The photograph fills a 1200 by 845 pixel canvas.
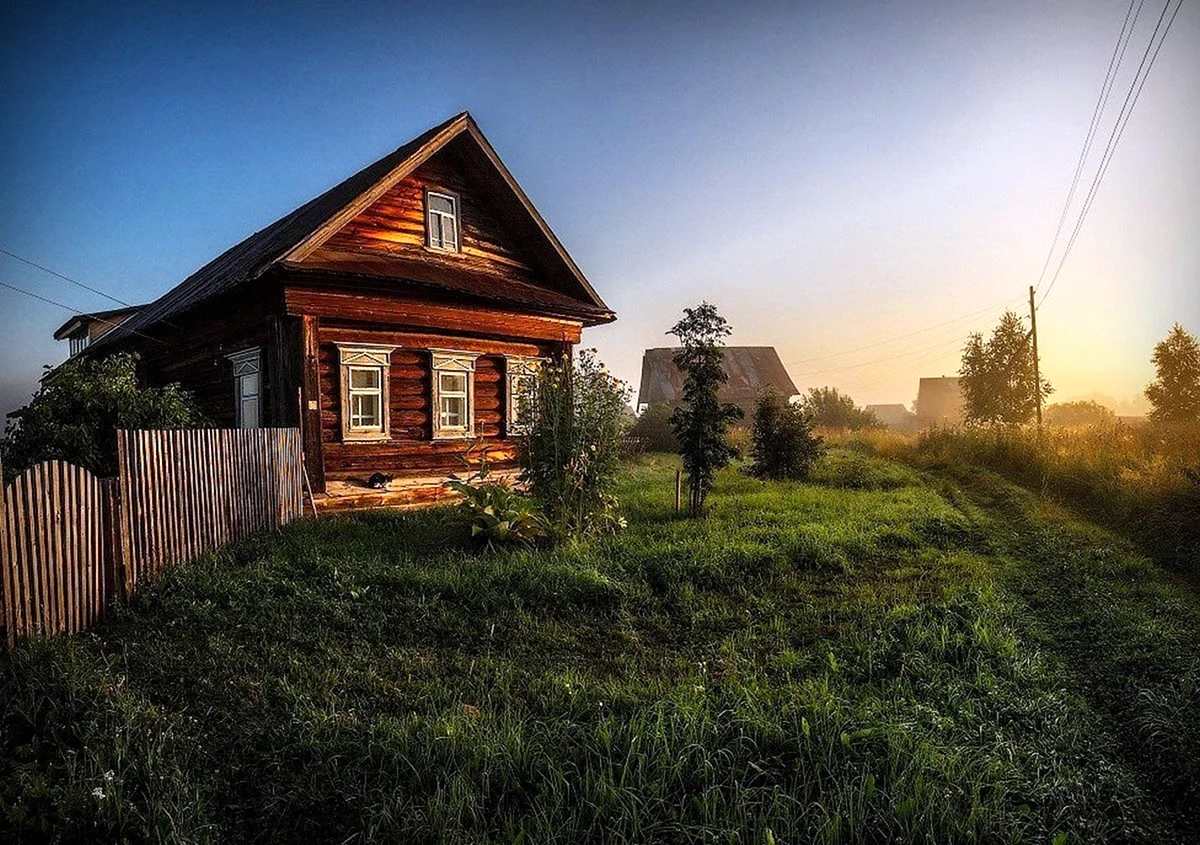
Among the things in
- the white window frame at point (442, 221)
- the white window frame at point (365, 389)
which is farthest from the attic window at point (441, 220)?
the white window frame at point (365, 389)

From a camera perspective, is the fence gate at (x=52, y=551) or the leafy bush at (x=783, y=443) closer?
the fence gate at (x=52, y=551)

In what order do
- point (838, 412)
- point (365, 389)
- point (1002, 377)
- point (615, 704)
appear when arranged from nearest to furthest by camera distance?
point (615, 704)
point (365, 389)
point (1002, 377)
point (838, 412)

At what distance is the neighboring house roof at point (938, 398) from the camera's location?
219 ft

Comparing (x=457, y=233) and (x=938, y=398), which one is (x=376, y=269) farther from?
(x=938, y=398)

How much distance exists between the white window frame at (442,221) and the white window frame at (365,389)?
9.45ft

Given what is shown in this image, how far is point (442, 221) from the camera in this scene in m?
13.0

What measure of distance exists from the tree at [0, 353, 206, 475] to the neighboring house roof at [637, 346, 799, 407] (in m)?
31.8

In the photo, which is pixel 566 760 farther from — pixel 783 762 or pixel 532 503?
pixel 532 503

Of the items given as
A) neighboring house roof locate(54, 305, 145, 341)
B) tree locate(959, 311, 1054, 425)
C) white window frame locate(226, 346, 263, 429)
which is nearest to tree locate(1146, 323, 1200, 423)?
tree locate(959, 311, 1054, 425)

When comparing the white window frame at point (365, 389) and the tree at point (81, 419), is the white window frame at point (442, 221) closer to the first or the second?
the white window frame at point (365, 389)

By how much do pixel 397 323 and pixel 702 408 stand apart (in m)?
6.17

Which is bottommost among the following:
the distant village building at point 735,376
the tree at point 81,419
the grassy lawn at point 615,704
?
the grassy lawn at point 615,704

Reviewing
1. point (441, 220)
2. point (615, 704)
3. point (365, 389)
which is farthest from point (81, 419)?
point (615, 704)

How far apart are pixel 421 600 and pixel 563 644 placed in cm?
168
